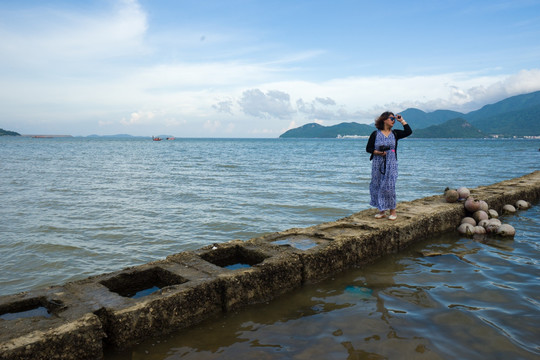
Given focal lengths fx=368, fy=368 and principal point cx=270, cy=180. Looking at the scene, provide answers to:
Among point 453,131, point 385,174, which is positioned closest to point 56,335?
point 385,174

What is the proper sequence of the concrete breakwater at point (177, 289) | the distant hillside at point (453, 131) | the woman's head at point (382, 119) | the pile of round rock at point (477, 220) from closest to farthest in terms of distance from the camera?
the concrete breakwater at point (177, 289), the woman's head at point (382, 119), the pile of round rock at point (477, 220), the distant hillside at point (453, 131)

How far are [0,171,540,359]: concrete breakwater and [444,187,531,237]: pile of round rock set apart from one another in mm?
1629

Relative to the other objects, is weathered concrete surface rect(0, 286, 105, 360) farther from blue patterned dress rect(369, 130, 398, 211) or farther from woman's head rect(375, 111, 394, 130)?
woman's head rect(375, 111, 394, 130)

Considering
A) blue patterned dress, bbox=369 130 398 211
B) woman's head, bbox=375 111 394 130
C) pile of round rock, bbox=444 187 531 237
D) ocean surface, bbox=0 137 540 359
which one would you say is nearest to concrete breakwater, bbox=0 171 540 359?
ocean surface, bbox=0 137 540 359

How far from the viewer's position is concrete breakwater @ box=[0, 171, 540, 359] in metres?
3.09

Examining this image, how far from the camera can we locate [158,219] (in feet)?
32.5

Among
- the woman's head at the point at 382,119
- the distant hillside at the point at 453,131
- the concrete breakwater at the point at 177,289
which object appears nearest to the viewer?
the concrete breakwater at the point at 177,289

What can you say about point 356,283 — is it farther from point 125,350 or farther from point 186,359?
point 125,350

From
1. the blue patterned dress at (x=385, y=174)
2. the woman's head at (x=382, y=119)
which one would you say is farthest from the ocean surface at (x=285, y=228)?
the woman's head at (x=382, y=119)

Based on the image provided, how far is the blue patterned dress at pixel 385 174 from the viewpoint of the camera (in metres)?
6.82

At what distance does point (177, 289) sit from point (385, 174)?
4.56 m

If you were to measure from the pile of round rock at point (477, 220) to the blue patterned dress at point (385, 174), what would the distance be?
6.80ft

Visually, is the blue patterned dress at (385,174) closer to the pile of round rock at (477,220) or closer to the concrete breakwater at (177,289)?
the concrete breakwater at (177,289)

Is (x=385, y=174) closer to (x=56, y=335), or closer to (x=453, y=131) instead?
(x=56, y=335)
